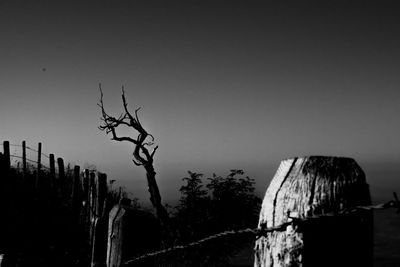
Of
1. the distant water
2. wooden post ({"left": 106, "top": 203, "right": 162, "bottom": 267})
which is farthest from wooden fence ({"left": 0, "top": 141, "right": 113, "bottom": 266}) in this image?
the distant water

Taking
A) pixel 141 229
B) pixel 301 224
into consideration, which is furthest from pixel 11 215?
pixel 301 224

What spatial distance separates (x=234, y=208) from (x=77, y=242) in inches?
225

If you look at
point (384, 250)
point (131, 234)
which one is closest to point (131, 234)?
point (131, 234)

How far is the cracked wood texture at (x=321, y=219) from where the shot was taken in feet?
4.42

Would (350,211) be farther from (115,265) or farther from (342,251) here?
(115,265)

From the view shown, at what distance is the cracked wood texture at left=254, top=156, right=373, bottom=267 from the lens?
4.42ft

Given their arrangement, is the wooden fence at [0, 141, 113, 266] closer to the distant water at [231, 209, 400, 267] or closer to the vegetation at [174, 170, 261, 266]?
the vegetation at [174, 170, 261, 266]

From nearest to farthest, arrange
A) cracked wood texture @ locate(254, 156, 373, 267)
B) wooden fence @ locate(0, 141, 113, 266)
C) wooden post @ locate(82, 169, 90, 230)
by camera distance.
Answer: cracked wood texture @ locate(254, 156, 373, 267) → wooden fence @ locate(0, 141, 113, 266) → wooden post @ locate(82, 169, 90, 230)

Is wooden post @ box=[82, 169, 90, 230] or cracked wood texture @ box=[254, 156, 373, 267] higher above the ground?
cracked wood texture @ box=[254, 156, 373, 267]

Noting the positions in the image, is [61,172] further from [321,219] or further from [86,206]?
[321,219]

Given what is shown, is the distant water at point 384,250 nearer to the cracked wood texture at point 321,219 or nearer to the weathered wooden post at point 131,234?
the weathered wooden post at point 131,234

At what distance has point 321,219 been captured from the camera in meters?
1.35

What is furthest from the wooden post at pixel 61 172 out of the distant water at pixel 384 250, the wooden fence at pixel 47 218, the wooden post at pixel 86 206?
the distant water at pixel 384 250

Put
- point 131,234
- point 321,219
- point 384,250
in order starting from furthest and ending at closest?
point 384,250 → point 131,234 → point 321,219
